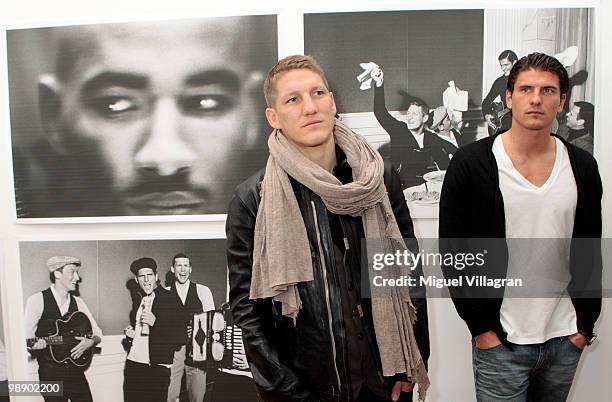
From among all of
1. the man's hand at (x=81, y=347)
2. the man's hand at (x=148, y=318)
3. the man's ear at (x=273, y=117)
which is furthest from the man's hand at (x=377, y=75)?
the man's hand at (x=81, y=347)

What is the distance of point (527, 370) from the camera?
1.89 meters

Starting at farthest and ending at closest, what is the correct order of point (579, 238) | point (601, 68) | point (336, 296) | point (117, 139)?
point (117, 139) < point (601, 68) < point (579, 238) < point (336, 296)

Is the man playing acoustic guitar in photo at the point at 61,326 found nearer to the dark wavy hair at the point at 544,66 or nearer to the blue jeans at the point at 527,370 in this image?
the blue jeans at the point at 527,370

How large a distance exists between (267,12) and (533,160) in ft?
4.40

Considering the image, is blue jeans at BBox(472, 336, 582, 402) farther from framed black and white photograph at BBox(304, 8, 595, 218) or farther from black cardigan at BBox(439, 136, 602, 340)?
framed black and white photograph at BBox(304, 8, 595, 218)

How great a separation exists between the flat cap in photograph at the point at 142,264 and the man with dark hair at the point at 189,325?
0.30ft

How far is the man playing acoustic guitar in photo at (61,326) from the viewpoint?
2.63m

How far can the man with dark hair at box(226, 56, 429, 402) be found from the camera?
1.74 meters

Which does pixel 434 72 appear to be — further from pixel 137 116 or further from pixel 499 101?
pixel 137 116

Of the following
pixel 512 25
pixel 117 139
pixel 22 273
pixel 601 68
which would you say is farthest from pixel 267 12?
pixel 22 273

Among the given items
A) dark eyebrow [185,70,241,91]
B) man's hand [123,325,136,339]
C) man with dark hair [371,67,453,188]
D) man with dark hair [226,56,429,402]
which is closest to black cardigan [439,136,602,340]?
man with dark hair [226,56,429,402]

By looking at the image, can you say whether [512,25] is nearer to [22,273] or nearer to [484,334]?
[484,334]

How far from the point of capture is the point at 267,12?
7.94ft

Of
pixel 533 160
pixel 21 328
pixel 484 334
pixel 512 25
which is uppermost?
pixel 512 25
